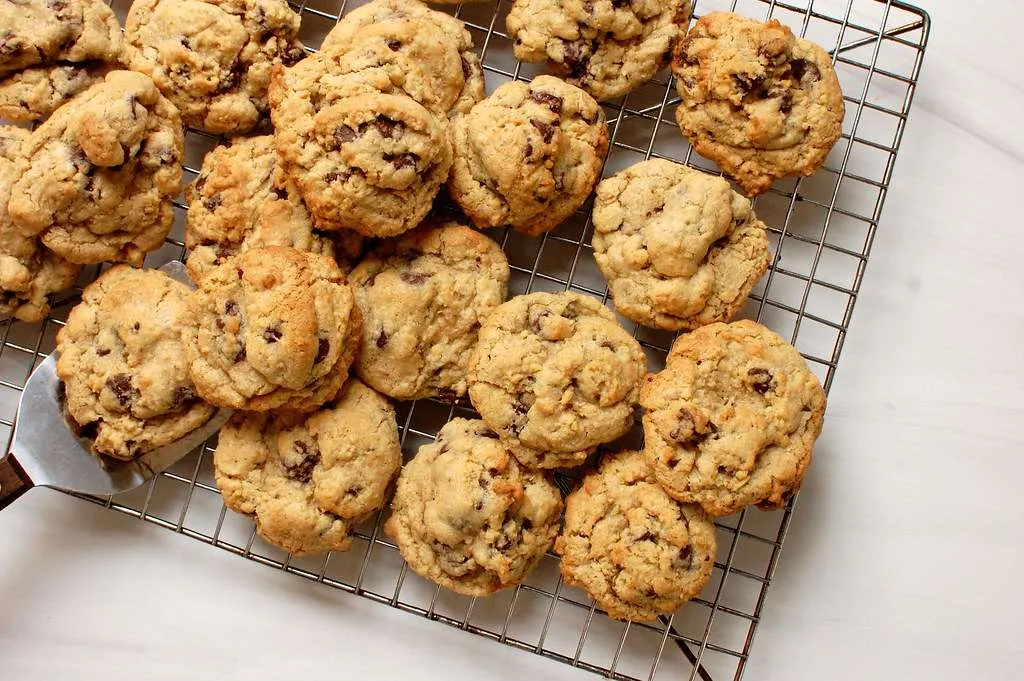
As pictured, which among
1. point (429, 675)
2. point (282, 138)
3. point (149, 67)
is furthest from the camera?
point (429, 675)

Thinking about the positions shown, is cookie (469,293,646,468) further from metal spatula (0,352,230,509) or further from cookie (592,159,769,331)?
metal spatula (0,352,230,509)

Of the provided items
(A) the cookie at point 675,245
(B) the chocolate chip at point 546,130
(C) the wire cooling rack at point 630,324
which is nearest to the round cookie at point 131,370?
(C) the wire cooling rack at point 630,324

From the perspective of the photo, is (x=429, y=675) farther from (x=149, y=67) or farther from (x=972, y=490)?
(x=149, y=67)

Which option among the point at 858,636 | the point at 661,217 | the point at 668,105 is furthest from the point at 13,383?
the point at 858,636

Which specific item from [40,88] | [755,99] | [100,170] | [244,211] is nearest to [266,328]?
[244,211]

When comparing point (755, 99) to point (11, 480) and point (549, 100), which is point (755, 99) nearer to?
point (549, 100)

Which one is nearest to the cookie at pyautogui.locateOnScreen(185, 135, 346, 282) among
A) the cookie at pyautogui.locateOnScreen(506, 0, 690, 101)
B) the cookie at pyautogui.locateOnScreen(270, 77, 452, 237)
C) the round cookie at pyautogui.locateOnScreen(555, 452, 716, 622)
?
the cookie at pyautogui.locateOnScreen(270, 77, 452, 237)
